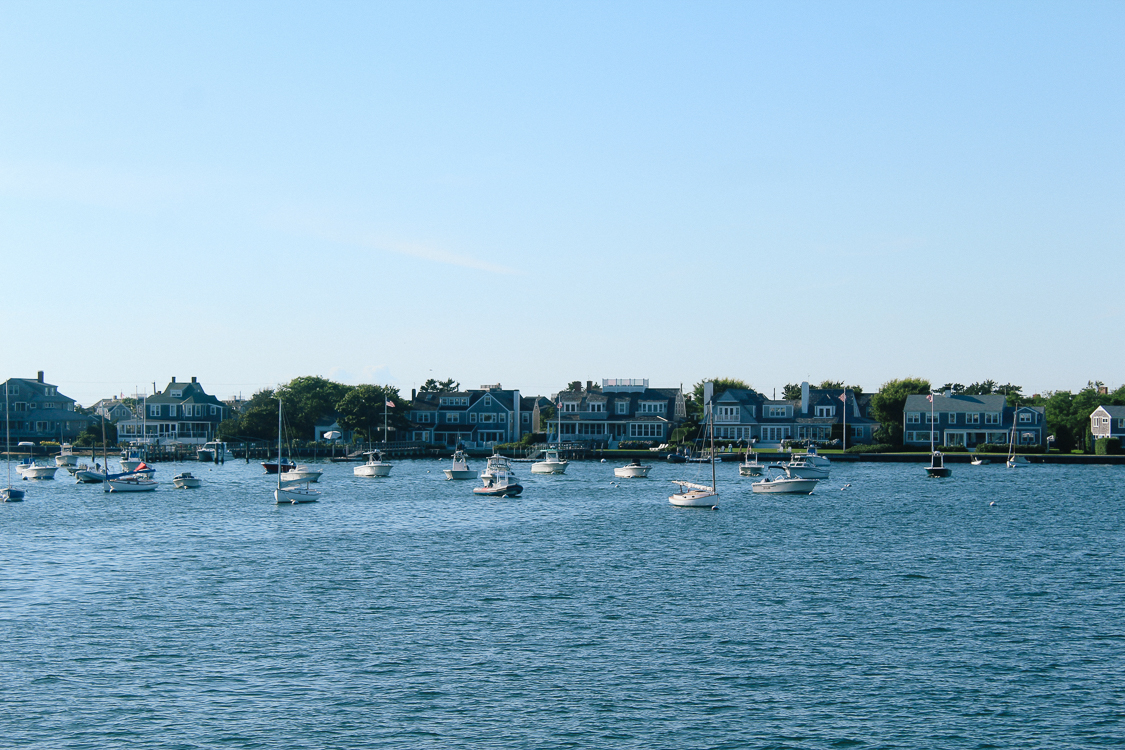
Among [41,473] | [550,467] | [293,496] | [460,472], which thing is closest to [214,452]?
[41,473]

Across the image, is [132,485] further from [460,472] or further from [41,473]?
[460,472]

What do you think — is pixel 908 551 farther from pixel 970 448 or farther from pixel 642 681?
pixel 970 448

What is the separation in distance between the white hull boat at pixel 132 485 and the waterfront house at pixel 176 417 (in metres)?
80.2

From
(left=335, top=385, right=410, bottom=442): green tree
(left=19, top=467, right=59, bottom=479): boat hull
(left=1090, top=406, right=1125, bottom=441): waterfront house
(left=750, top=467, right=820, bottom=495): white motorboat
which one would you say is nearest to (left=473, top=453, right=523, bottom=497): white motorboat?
(left=750, top=467, right=820, bottom=495): white motorboat

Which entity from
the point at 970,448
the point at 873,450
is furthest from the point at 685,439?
the point at 970,448

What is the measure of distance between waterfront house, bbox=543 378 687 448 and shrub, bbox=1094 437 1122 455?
58709 mm

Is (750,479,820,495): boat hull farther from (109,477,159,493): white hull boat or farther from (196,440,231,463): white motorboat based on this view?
(196,440,231,463): white motorboat

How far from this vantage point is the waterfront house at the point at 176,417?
18225cm

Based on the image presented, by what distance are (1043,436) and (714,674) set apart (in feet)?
468

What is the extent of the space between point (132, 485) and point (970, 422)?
4522 inches

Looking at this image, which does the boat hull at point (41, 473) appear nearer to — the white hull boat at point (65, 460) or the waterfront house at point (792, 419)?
the white hull boat at point (65, 460)

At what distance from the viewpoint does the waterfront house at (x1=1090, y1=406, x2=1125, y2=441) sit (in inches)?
6176

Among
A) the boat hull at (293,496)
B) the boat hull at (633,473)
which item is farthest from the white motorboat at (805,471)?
the boat hull at (293,496)

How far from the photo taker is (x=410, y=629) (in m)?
36.2
